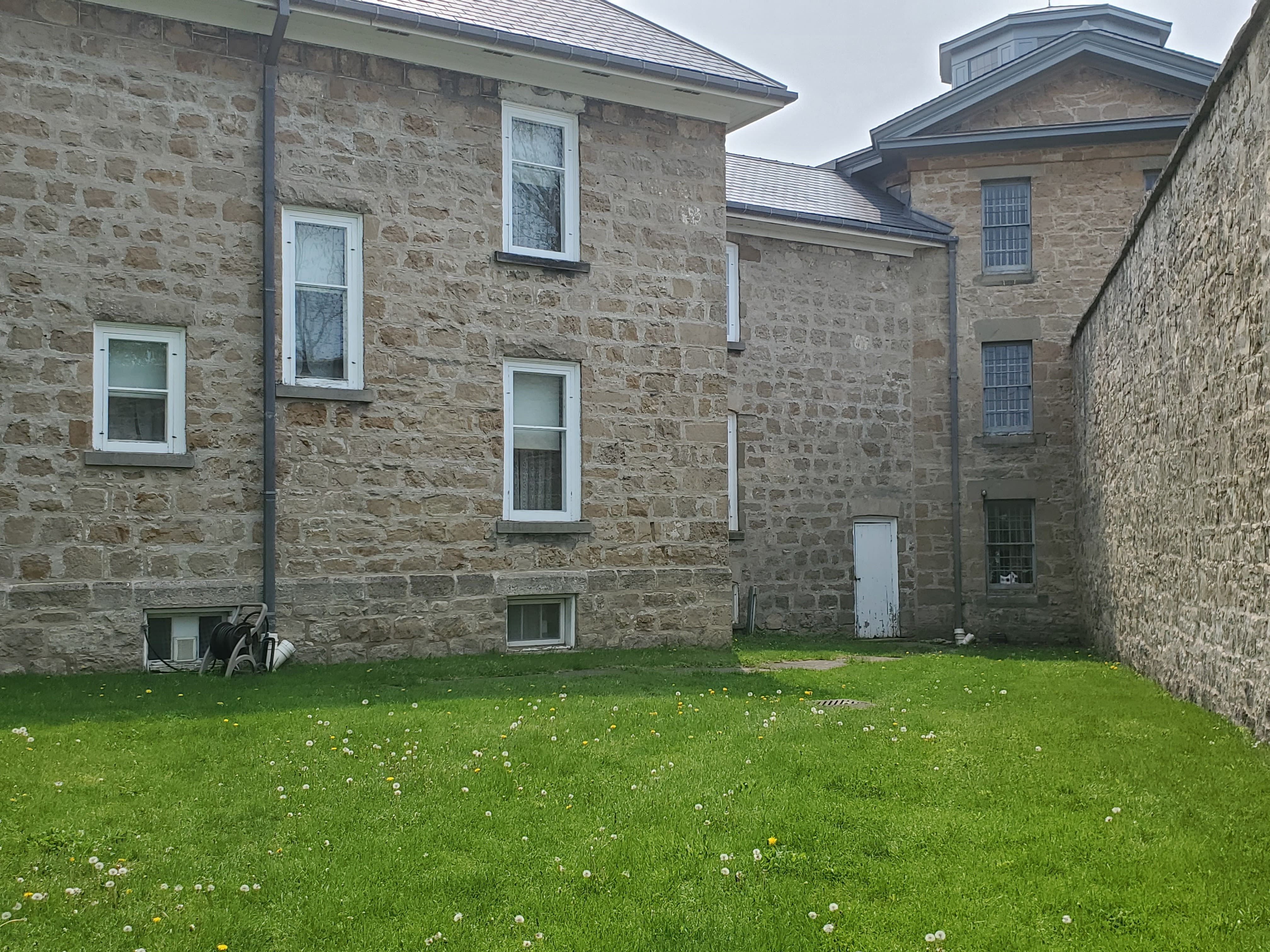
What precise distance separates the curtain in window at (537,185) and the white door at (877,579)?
315 inches

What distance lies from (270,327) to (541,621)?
4.28m

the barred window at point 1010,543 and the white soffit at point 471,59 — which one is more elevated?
the white soffit at point 471,59

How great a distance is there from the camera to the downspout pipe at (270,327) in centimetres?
1134

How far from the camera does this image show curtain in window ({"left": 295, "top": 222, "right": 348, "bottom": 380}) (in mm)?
11891

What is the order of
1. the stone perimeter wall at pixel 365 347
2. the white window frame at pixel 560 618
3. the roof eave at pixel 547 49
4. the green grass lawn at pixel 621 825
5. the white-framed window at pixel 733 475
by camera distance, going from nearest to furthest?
the green grass lawn at pixel 621 825
the stone perimeter wall at pixel 365 347
the roof eave at pixel 547 49
the white window frame at pixel 560 618
the white-framed window at pixel 733 475

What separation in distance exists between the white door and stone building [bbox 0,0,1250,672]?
154cm

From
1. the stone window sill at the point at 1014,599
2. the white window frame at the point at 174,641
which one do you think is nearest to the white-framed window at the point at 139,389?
the white window frame at the point at 174,641

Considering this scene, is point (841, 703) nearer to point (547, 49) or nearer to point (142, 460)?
point (142, 460)

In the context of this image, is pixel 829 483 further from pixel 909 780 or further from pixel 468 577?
pixel 909 780

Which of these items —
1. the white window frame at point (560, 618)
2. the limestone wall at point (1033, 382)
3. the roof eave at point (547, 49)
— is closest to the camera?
the roof eave at point (547, 49)

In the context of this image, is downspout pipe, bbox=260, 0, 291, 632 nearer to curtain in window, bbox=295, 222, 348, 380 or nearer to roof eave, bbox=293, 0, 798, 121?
curtain in window, bbox=295, 222, 348, 380

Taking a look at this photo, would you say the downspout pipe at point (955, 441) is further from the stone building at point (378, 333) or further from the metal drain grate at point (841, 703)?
the metal drain grate at point (841, 703)

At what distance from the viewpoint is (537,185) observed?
1326 cm

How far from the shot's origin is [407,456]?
481 inches
